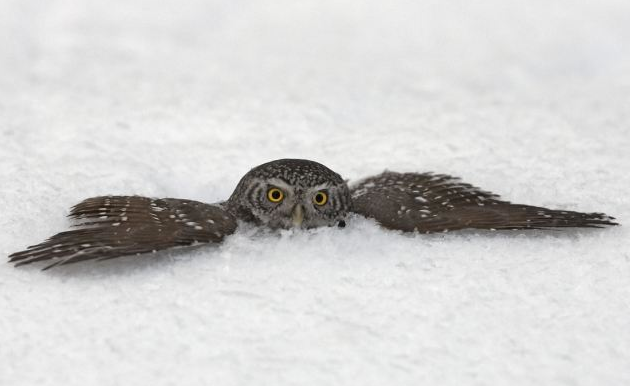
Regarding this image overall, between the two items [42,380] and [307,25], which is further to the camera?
[307,25]

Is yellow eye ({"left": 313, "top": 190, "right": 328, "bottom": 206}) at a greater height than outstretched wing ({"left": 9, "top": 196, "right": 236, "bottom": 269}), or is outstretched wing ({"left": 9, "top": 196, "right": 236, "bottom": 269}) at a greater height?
yellow eye ({"left": 313, "top": 190, "right": 328, "bottom": 206})

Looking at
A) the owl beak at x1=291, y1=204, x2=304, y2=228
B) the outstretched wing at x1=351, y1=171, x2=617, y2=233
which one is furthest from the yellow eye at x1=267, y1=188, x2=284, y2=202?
the outstretched wing at x1=351, y1=171, x2=617, y2=233

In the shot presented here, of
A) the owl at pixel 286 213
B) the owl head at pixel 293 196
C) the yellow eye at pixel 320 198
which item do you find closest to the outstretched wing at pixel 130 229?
the owl at pixel 286 213

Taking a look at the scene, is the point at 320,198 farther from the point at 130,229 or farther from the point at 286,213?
the point at 130,229

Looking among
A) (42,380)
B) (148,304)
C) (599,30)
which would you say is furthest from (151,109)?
(599,30)

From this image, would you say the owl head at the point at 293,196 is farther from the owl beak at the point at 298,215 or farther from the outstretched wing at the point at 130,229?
the outstretched wing at the point at 130,229

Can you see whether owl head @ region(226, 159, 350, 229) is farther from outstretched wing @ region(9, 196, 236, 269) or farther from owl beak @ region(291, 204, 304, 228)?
outstretched wing @ region(9, 196, 236, 269)

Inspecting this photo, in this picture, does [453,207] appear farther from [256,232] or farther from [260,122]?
[260,122]
